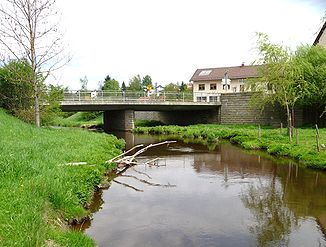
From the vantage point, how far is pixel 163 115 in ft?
187

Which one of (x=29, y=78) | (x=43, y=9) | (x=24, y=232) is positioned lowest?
(x=24, y=232)

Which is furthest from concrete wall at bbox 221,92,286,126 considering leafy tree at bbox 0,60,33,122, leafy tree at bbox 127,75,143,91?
leafy tree at bbox 127,75,143,91

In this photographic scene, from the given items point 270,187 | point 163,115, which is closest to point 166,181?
point 270,187

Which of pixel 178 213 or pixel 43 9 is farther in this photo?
pixel 43 9

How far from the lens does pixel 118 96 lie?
139ft

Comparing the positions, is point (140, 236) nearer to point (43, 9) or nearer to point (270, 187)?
point (270, 187)

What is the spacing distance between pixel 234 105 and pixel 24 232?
4073cm

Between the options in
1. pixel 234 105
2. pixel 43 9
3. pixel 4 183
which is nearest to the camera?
pixel 4 183

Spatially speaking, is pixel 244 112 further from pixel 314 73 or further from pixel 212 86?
pixel 212 86

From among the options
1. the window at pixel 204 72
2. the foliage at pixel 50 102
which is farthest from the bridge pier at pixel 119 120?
the window at pixel 204 72

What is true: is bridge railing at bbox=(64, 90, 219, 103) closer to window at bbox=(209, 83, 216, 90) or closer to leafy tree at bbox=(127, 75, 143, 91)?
window at bbox=(209, 83, 216, 90)

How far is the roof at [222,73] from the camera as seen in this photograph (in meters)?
67.1

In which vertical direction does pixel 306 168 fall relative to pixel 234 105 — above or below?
below

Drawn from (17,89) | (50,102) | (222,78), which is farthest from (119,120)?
(222,78)
